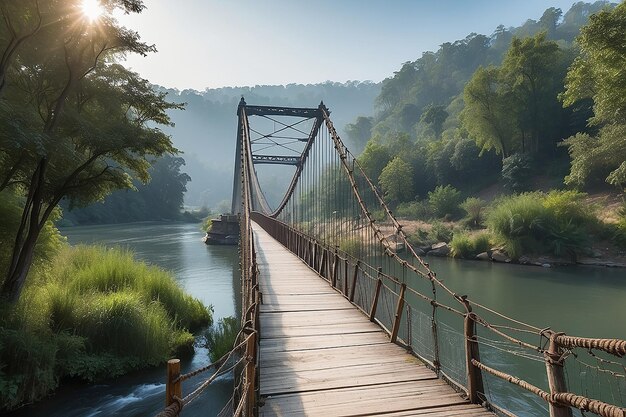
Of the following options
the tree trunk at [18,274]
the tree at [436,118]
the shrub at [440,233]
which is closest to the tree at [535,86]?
the shrub at [440,233]

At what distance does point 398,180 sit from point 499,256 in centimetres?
1876

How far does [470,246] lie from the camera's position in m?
23.5

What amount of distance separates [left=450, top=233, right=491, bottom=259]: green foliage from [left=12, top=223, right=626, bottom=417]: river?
1.01 m

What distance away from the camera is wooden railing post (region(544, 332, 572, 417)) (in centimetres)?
253

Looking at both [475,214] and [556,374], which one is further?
[475,214]

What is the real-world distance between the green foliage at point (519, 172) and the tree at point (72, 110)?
31736mm

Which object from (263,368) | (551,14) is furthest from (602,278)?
(551,14)

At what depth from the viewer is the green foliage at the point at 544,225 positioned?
20.9 meters

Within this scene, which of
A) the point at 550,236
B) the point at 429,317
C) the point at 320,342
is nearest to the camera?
the point at 320,342

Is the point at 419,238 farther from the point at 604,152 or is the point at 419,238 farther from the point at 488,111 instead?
the point at 488,111

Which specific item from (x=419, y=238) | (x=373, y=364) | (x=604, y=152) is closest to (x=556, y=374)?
(x=373, y=364)

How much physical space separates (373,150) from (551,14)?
6446 centimetres

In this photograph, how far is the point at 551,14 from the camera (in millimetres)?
82750

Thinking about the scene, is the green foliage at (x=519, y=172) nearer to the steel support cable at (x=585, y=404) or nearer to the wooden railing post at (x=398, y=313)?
the wooden railing post at (x=398, y=313)
